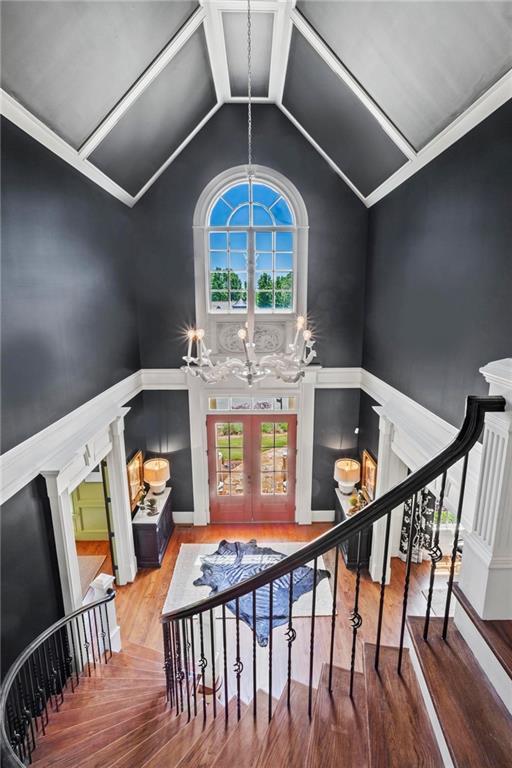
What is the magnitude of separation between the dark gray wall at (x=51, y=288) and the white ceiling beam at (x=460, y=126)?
11.3 ft

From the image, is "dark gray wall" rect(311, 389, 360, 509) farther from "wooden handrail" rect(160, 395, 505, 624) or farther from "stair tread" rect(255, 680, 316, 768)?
"wooden handrail" rect(160, 395, 505, 624)

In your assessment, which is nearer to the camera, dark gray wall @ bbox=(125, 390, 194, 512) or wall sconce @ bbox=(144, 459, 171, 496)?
wall sconce @ bbox=(144, 459, 171, 496)

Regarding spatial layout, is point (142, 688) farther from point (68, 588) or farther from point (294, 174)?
point (294, 174)

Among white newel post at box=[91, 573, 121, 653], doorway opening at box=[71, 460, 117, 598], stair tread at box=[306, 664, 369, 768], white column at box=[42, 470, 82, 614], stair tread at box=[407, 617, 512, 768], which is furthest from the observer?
doorway opening at box=[71, 460, 117, 598]

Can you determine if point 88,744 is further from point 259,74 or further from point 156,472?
point 259,74

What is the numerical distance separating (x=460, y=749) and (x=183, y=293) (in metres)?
5.78

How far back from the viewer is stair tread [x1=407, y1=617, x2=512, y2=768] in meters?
1.34

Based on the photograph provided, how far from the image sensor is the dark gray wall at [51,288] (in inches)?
114

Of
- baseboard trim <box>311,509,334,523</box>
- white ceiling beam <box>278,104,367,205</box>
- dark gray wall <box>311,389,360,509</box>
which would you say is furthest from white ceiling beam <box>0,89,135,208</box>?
baseboard trim <box>311,509,334,523</box>

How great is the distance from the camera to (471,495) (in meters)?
3.04

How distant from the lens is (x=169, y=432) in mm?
6633

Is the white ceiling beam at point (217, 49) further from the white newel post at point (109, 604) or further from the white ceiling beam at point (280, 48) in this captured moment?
the white newel post at point (109, 604)

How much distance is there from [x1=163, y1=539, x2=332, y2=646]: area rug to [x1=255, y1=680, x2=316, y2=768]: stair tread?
2857 millimetres

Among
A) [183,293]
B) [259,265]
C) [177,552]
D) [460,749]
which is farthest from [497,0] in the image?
[177,552]
